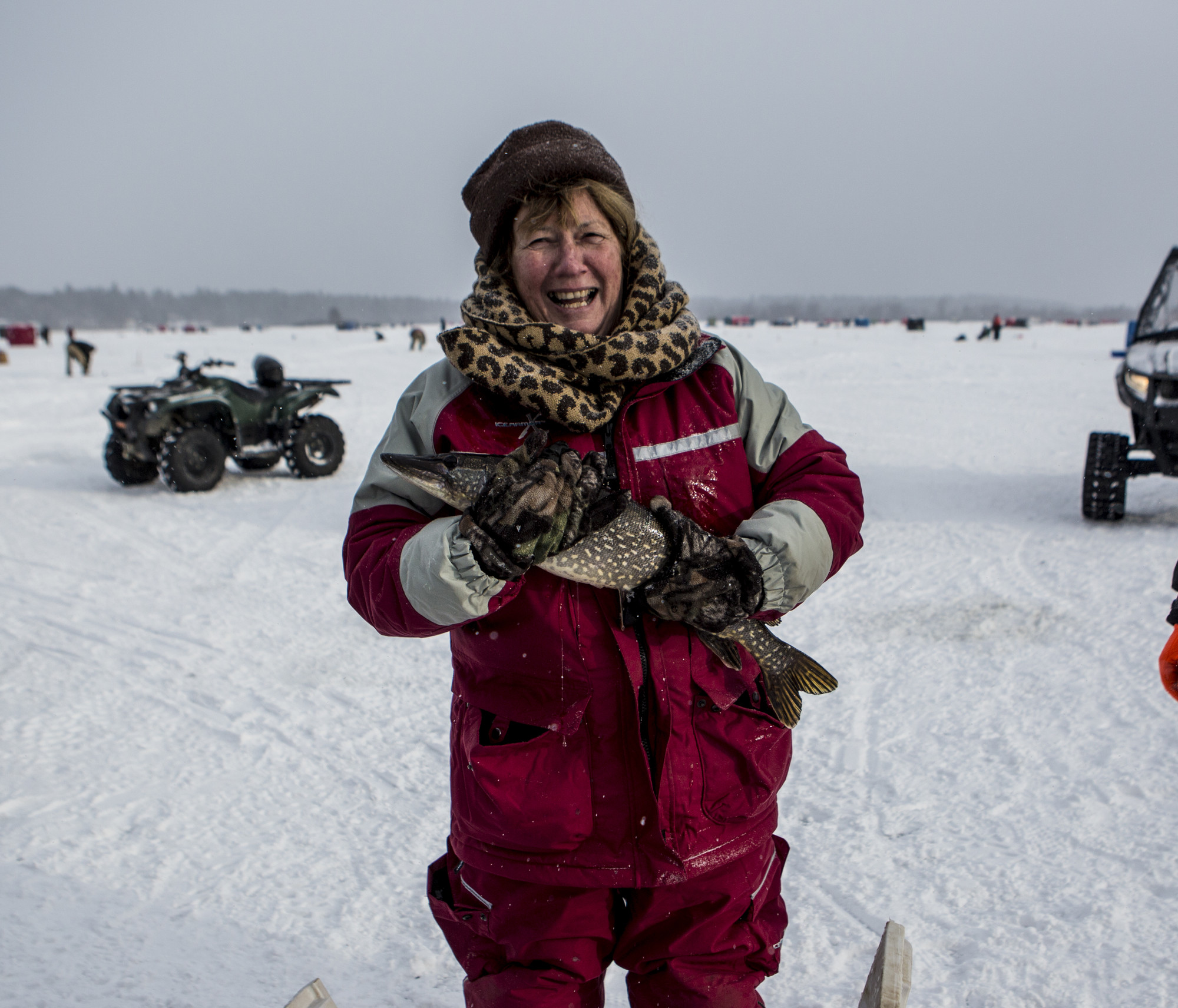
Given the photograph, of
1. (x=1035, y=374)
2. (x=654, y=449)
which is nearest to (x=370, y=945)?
(x=654, y=449)

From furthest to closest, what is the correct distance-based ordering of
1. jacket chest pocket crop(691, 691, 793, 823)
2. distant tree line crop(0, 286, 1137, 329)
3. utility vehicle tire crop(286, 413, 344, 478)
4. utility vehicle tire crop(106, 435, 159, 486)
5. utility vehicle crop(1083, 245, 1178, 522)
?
distant tree line crop(0, 286, 1137, 329), utility vehicle tire crop(286, 413, 344, 478), utility vehicle tire crop(106, 435, 159, 486), utility vehicle crop(1083, 245, 1178, 522), jacket chest pocket crop(691, 691, 793, 823)

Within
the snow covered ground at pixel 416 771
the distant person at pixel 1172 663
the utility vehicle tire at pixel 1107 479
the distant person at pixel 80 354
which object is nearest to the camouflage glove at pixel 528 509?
the distant person at pixel 1172 663

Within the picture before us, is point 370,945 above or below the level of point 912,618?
below

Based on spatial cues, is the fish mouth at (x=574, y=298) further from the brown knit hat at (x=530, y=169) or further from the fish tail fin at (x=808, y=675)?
the fish tail fin at (x=808, y=675)

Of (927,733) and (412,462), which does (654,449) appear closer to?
(412,462)

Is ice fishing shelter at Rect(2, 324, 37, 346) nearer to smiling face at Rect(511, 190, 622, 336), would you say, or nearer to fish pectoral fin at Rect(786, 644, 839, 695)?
smiling face at Rect(511, 190, 622, 336)

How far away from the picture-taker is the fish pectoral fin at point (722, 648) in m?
A: 1.68

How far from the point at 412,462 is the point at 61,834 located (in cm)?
252

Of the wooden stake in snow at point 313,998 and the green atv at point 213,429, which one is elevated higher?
the green atv at point 213,429

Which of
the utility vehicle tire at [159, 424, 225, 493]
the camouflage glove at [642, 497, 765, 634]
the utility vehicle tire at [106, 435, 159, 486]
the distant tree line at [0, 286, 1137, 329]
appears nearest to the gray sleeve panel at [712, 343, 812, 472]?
the camouflage glove at [642, 497, 765, 634]

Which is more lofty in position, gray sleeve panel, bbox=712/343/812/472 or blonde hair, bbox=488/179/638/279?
blonde hair, bbox=488/179/638/279

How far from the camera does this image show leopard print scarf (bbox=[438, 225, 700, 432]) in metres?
1.64

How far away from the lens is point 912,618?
16.4 ft

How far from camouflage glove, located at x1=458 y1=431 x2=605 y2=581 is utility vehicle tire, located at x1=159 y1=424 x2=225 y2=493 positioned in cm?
820
